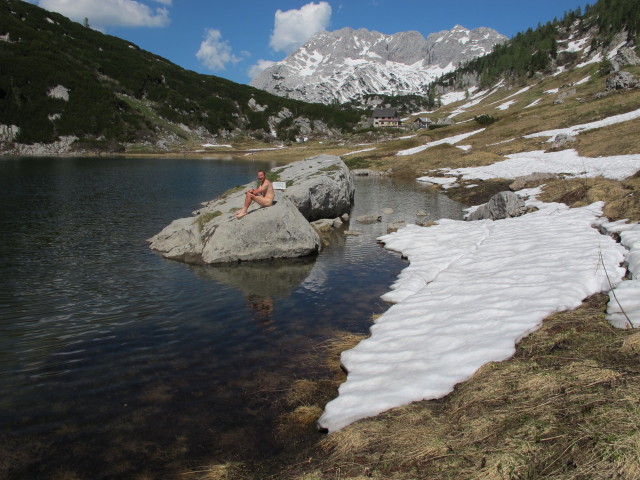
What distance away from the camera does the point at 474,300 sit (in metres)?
11.2

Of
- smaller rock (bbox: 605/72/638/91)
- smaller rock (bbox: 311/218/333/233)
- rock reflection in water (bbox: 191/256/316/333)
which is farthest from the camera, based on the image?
smaller rock (bbox: 605/72/638/91)

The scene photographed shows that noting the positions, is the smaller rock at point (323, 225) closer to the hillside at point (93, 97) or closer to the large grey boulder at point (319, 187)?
the large grey boulder at point (319, 187)

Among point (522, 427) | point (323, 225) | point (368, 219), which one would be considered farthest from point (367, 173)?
point (522, 427)

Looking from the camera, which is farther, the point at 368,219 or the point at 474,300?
the point at 368,219

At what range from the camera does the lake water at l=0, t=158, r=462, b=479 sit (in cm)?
708

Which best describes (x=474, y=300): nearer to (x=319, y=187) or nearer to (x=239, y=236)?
(x=239, y=236)

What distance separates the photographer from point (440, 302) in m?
11.8

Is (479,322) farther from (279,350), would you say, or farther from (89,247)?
(89,247)

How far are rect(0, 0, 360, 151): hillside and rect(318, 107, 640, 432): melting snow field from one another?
126 meters

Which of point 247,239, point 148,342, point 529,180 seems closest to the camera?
point 148,342

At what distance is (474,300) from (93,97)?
498 feet

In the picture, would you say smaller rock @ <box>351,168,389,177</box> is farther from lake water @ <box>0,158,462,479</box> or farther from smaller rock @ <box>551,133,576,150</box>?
lake water @ <box>0,158,462,479</box>

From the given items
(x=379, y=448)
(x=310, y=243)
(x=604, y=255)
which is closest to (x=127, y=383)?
(x=379, y=448)

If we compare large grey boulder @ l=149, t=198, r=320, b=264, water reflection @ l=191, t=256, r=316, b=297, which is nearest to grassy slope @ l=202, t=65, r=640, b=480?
water reflection @ l=191, t=256, r=316, b=297
